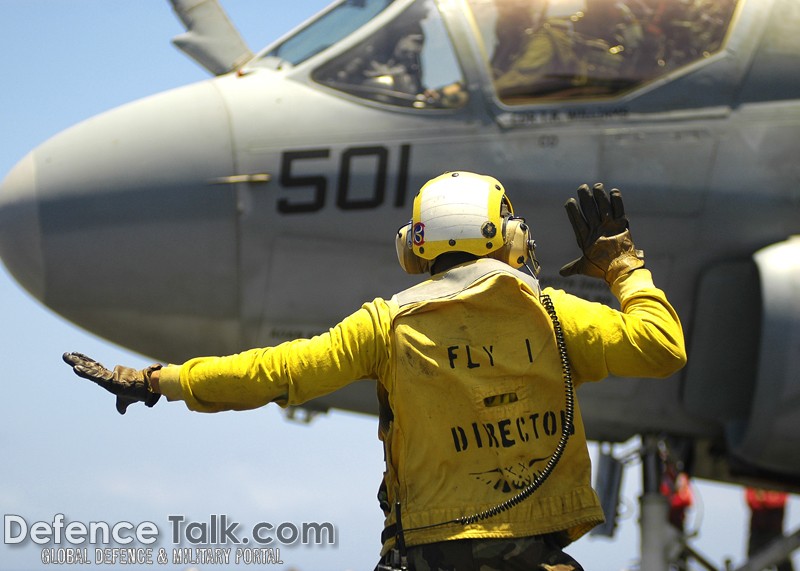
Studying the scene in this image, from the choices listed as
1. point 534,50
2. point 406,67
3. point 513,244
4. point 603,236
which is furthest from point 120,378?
point 534,50

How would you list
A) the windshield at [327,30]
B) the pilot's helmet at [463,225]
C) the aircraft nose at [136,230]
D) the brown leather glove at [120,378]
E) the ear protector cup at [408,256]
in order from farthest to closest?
the windshield at [327,30] → the aircraft nose at [136,230] → the ear protector cup at [408,256] → the pilot's helmet at [463,225] → the brown leather glove at [120,378]

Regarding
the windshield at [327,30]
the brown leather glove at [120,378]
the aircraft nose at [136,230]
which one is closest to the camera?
the brown leather glove at [120,378]

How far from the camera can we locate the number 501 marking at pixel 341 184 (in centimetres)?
572

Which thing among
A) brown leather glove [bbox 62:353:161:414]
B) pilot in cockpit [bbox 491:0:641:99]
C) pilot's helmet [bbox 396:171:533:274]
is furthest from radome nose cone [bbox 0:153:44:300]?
pilot's helmet [bbox 396:171:533:274]

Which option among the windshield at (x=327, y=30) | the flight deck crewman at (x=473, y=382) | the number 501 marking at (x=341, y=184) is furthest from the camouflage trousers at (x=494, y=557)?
the windshield at (x=327, y=30)

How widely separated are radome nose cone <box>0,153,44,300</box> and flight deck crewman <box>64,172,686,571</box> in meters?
2.82

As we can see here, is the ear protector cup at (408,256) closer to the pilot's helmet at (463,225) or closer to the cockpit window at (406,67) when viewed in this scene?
the pilot's helmet at (463,225)

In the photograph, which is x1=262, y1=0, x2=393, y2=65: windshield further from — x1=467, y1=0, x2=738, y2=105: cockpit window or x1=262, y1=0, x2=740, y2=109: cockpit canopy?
x1=467, y1=0, x2=738, y2=105: cockpit window

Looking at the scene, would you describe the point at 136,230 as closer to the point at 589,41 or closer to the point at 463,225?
the point at 589,41

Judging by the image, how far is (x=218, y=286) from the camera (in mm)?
5727

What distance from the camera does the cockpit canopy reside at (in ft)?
19.5

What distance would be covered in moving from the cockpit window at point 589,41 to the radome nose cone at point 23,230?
2.23 metres

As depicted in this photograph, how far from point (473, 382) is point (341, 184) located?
110 inches

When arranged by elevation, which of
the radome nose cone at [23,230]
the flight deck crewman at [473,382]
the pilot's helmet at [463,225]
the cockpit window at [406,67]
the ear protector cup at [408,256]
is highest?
the pilot's helmet at [463,225]
